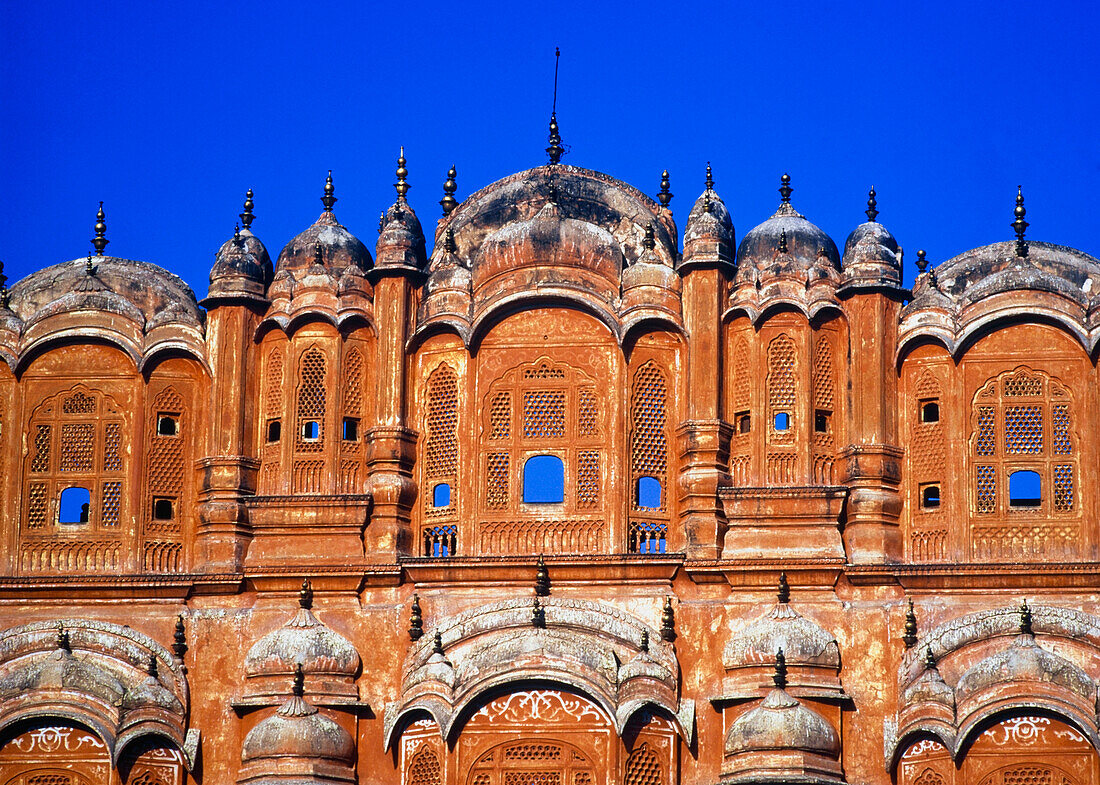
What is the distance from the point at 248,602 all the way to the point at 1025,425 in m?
8.71

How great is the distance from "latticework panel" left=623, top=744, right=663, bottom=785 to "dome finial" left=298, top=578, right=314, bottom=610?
3.88 metres

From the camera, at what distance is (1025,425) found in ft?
88.5

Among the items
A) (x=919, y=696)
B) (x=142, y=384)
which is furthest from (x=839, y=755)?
(x=142, y=384)

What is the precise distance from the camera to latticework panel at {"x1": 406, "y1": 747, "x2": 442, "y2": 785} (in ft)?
84.4

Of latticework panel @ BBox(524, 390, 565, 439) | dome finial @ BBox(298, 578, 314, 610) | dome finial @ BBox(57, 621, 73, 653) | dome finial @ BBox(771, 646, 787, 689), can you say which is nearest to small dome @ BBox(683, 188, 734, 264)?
latticework panel @ BBox(524, 390, 565, 439)

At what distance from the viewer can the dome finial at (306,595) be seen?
26531 mm

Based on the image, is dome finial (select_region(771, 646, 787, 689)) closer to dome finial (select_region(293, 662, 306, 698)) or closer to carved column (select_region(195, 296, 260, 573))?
dome finial (select_region(293, 662, 306, 698))

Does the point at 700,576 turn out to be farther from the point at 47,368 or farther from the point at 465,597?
the point at 47,368

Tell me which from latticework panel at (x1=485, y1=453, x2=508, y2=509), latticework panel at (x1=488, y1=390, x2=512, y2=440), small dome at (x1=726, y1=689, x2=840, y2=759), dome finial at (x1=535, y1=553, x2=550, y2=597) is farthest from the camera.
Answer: latticework panel at (x1=488, y1=390, x2=512, y2=440)

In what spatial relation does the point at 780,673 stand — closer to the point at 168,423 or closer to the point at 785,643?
the point at 785,643

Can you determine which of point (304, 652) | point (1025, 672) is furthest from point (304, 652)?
point (1025, 672)

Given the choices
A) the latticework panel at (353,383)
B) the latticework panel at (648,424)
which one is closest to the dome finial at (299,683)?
the latticework panel at (353,383)

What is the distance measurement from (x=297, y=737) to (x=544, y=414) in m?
4.59

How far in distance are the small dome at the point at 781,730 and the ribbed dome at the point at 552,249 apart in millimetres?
5323
